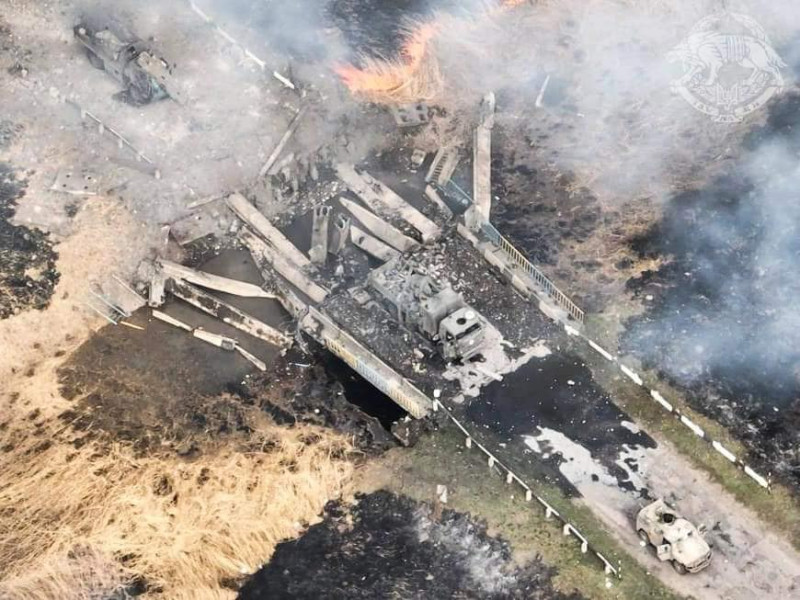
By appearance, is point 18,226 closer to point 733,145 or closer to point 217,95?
point 217,95

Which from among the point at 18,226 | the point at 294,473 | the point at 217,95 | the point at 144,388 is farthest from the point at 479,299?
the point at 18,226

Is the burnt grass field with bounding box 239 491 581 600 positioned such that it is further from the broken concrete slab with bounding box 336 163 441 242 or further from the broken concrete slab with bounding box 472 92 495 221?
the broken concrete slab with bounding box 472 92 495 221

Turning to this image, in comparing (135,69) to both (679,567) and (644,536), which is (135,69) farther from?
(679,567)

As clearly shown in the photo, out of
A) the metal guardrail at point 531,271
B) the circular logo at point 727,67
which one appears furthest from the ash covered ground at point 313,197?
the circular logo at point 727,67

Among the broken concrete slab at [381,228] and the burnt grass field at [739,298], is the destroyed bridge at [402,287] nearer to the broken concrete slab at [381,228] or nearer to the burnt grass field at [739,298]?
the broken concrete slab at [381,228]

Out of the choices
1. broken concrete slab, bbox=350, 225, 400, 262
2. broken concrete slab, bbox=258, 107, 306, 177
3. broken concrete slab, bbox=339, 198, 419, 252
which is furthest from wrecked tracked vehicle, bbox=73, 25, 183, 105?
broken concrete slab, bbox=350, 225, 400, 262
